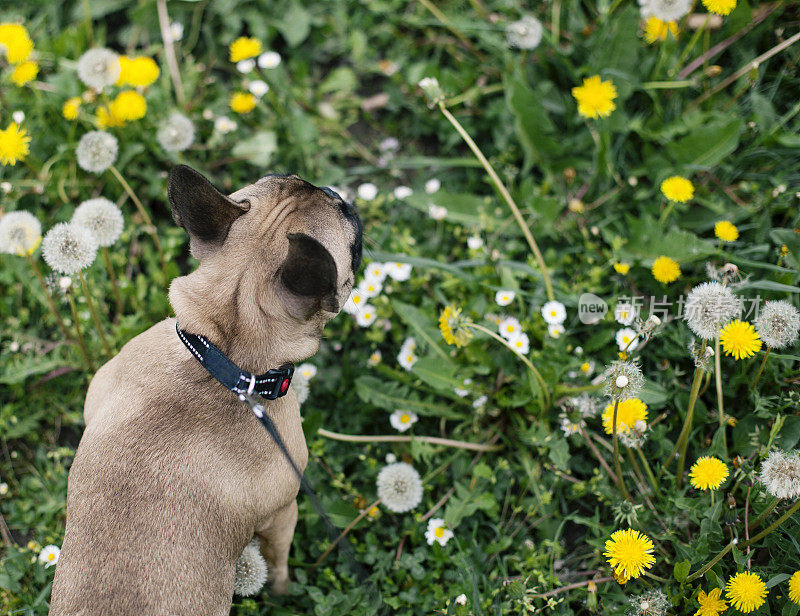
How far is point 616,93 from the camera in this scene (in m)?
4.06

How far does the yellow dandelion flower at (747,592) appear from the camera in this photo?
2574mm

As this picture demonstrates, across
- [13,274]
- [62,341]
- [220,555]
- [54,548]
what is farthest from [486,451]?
[13,274]

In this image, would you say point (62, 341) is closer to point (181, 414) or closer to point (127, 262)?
point (127, 262)

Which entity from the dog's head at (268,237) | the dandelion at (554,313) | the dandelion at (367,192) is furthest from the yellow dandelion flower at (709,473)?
the dandelion at (367,192)

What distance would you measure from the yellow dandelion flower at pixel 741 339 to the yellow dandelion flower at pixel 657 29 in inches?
87.5

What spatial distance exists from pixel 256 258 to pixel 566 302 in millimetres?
1944

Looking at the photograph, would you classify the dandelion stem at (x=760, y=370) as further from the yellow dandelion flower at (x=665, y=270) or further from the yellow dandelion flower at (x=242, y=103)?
the yellow dandelion flower at (x=242, y=103)

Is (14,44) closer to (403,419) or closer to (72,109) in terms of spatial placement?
(72,109)

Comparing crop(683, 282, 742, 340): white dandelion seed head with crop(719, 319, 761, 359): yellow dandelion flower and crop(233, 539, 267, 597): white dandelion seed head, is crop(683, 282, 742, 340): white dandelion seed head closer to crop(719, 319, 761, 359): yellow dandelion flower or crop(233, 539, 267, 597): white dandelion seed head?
crop(719, 319, 761, 359): yellow dandelion flower

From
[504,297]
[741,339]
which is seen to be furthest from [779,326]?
[504,297]

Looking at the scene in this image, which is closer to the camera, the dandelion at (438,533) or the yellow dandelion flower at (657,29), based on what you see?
the dandelion at (438,533)

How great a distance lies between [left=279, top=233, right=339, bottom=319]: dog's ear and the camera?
7.41 feet

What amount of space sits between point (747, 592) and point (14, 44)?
5283 mm

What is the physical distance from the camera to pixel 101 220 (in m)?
3.45
